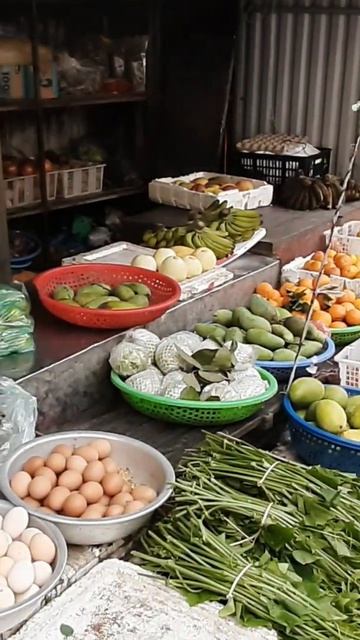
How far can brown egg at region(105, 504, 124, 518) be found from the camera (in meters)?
1.68

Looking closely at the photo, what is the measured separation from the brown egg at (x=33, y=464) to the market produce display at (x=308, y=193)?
2.88 meters

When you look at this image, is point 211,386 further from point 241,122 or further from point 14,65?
point 241,122

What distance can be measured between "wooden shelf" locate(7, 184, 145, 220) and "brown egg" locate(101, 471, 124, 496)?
3.11 m

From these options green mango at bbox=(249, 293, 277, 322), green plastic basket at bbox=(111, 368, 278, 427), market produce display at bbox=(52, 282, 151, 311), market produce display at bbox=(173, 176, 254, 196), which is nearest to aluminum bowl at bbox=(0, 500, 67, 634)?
green plastic basket at bbox=(111, 368, 278, 427)

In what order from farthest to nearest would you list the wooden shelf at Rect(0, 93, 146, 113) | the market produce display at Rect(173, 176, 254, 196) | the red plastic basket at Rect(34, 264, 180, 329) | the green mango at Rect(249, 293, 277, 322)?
the wooden shelf at Rect(0, 93, 146, 113)
the market produce display at Rect(173, 176, 254, 196)
the green mango at Rect(249, 293, 277, 322)
the red plastic basket at Rect(34, 264, 180, 329)

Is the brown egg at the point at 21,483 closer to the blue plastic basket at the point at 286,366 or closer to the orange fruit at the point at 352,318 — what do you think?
the blue plastic basket at the point at 286,366

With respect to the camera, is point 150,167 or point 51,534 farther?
point 150,167

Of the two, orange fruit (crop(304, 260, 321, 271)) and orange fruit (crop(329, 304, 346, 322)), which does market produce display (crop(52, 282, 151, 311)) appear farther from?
orange fruit (crop(304, 260, 321, 271))

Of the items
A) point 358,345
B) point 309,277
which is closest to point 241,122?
point 309,277

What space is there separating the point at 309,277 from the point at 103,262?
100 cm

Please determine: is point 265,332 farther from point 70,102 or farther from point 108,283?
point 70,102

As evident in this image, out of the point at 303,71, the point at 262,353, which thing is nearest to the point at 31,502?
the point at 262,353

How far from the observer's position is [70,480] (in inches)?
68.5

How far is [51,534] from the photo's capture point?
5.18 feet
